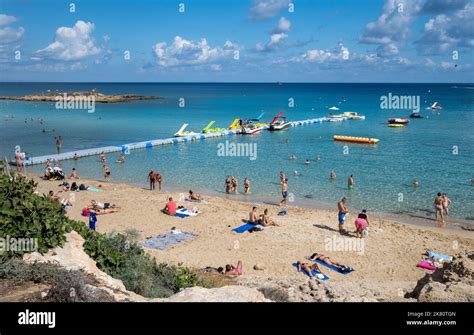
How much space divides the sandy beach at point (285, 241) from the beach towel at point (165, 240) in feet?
0.95

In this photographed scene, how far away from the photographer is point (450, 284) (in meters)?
6.80

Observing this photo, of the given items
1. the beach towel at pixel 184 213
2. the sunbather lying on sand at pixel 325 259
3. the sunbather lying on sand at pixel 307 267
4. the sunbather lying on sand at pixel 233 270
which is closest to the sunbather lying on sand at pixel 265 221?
the beach towel at pixel 184 213

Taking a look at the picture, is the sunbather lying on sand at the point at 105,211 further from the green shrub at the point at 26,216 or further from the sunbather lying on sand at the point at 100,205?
→ the green shrub at the point at 26,216

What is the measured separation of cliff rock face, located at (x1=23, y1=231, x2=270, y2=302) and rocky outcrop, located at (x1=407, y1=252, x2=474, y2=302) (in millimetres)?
2640

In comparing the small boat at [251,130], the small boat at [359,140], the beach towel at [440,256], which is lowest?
the beach towel at [440,256]

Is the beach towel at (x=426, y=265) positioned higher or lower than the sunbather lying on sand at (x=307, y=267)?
lower

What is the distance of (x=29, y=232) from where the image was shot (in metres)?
7.69

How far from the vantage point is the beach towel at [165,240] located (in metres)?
14.4

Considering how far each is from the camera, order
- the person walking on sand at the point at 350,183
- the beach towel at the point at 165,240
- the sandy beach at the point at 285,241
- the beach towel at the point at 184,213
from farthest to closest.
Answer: the person walking on sand at the point at 350,183 < the beach towel at the point at 184,213 < the beach towel at the point at 165,240 < the sandy beach at the point at 285,241

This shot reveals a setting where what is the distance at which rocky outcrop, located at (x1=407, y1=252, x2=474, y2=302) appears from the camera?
633 cm

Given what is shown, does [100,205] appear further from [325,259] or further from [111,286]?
[111,286]

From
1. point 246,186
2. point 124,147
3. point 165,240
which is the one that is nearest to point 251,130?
point 124,147
